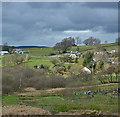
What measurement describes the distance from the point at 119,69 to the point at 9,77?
512 inches

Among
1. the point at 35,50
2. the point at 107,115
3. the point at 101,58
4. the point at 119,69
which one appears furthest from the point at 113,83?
the point at 35,50

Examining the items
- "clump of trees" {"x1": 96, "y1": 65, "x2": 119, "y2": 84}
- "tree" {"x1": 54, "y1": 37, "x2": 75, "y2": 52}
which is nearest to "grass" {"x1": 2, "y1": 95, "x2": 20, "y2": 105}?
"clump of trees" {"x1": 96, "y1": 65, "x2": 119, "y2": 84}

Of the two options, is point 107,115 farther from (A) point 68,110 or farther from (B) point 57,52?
(B) point 57,52

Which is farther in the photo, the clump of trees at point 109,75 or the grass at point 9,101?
the clump of trees at point 109,75

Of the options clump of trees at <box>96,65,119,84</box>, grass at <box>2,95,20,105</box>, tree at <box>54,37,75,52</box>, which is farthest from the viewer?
tree at <box>54,37,75,52</box>

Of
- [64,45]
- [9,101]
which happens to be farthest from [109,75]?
[64,45]

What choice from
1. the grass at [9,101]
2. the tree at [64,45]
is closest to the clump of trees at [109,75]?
the grass at [9,101]

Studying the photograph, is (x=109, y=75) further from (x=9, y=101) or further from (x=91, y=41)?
(x=91, y=41)

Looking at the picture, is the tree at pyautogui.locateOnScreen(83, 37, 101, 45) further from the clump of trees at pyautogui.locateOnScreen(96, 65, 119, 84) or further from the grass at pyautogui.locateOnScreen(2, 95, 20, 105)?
the grass at pyautogui.locateOnScreen(2, 95, 20, 105)

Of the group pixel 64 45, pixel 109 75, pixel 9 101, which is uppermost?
pixel 64 45

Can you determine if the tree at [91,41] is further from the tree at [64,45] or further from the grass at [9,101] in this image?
the grass at [9,101]

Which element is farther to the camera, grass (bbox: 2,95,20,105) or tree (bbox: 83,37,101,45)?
tree (bbox: 83,37,101,45)

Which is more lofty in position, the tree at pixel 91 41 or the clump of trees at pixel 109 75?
the tree at pixel 91 41

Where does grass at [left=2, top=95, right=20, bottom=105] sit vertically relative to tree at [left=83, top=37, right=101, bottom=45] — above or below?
below
